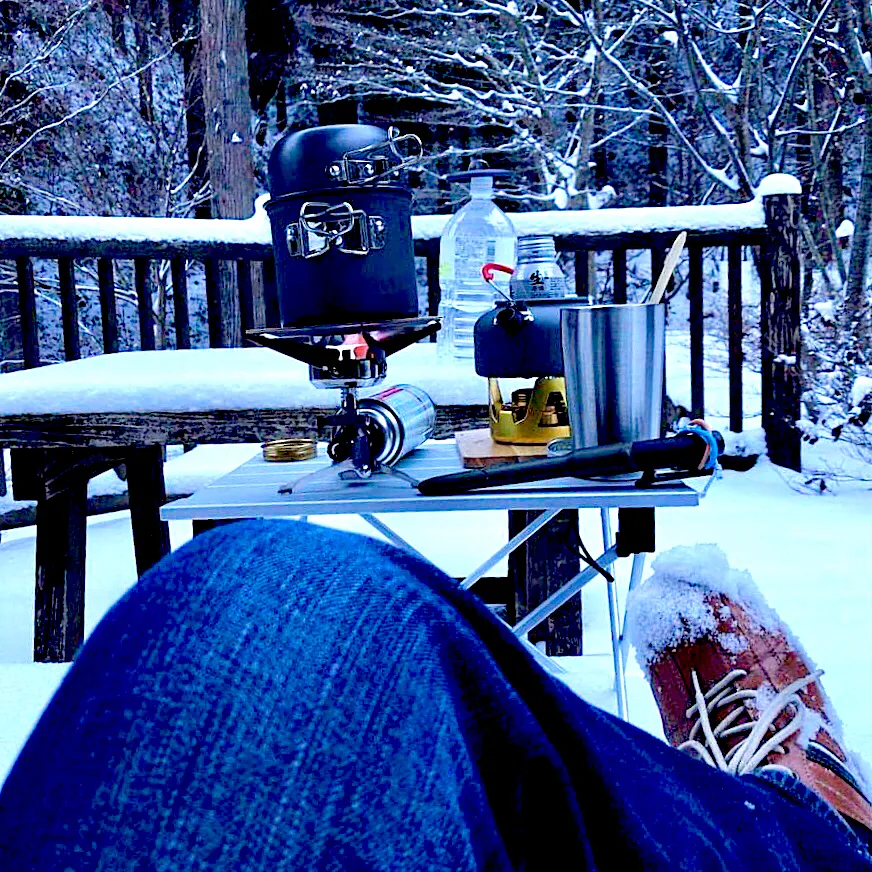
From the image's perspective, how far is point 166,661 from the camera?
56 centimetres

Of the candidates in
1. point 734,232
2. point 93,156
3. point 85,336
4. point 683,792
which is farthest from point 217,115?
point 683,792

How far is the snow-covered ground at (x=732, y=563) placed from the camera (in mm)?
2160

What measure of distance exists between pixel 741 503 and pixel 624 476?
3.50 m

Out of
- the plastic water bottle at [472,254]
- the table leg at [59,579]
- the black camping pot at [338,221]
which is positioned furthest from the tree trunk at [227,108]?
the black camping pot at [338,221]

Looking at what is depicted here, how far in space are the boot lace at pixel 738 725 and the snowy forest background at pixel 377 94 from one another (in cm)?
613

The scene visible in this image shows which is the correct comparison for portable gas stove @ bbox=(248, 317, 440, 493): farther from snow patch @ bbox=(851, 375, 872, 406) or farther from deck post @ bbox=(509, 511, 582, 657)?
snow patch @ bbox=(851, 375, 872, 406)

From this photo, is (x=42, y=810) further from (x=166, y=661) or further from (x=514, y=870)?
(x=514, y=870)

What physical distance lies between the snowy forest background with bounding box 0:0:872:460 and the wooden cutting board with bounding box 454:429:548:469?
19.4 feet

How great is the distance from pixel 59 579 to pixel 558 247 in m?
2.64

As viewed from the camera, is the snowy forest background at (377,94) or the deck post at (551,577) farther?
the snowy forest background at (377,94)

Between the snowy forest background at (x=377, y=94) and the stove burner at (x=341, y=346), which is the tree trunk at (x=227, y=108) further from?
the stove burner at (x=341, y=346)

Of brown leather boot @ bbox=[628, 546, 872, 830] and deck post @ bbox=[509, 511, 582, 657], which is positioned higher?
brown leather boot @ bbox=[628, 546, 872, 830]

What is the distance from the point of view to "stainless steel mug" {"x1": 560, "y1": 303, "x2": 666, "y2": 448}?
1406mm

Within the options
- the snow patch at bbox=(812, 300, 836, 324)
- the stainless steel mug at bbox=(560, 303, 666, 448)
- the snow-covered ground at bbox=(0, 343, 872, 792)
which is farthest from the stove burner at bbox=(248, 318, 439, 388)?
the snow patch at bbox=(812, 300, 836, 324)
